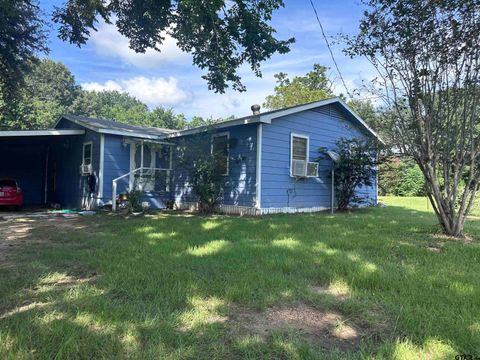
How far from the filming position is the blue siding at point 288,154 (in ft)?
34.8

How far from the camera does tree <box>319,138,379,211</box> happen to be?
1152 cm

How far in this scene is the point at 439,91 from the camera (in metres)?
6.33

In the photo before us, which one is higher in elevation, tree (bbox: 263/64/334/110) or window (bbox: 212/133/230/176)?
tree (bbox: 263/64/334/110)

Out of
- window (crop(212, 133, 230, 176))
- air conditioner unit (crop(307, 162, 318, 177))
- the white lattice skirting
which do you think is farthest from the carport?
air conditioner unit (crop(307, 162, 318, 177))

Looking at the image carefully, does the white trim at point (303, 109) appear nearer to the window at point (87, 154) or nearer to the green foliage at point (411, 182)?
the window at point (87, 154)

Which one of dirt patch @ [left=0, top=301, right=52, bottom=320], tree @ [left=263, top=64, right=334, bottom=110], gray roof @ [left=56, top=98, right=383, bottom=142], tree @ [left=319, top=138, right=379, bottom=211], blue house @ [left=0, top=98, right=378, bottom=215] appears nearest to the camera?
dirt patch @ [left=0, top=301, right=52, bottom=320]

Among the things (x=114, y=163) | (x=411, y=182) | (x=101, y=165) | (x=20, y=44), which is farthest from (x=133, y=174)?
(x=411, y=182)

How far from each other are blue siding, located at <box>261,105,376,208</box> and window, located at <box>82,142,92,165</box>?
6.39 metres

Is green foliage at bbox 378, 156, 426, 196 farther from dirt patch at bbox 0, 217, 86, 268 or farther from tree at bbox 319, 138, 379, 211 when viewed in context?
dirt patch at bbox 0, 217, 86, 268

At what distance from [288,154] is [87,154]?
720 cm

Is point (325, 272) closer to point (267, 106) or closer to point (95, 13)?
point (95, 13)

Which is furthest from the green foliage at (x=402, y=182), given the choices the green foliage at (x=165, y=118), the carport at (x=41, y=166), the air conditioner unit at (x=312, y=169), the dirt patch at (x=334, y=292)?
the green foliage at (x=165, y=118)

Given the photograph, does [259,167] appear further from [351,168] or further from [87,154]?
[87,154]

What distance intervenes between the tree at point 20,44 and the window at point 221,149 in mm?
6949
